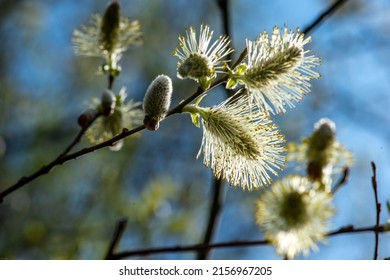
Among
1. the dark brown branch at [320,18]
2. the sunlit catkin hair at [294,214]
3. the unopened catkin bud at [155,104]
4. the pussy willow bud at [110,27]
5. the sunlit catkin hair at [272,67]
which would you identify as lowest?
the sunlit catkin hair at [294,214]

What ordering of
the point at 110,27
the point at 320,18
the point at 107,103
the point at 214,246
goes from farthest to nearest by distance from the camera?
the point at 320,18 < the point at 110,27 < the point at 107,103 < the point at 214,246

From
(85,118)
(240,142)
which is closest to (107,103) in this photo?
(85,118)

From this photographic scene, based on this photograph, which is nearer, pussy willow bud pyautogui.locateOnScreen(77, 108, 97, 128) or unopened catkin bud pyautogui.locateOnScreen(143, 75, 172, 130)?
unopened catkin bud pyautogui.locateOnScreen(143, 75, 172, 130)

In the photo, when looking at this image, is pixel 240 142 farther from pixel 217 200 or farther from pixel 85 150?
pixel 217 200

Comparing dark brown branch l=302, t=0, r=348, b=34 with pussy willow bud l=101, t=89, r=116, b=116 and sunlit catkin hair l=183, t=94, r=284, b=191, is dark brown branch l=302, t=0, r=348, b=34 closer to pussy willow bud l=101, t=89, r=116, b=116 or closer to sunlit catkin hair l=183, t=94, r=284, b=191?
sunlit catkin hair l=183, t=94, r=284, b=191

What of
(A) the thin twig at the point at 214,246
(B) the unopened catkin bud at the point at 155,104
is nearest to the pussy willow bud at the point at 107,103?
(B) the unopened catkin bud at the point at 155,104

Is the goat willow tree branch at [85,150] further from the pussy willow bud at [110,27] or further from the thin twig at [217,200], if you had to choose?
the thin twig at [217,200]

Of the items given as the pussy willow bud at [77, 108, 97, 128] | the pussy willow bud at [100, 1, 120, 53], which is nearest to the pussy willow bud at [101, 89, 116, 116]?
the pussy willow bud at [77, 108, 97, 128]

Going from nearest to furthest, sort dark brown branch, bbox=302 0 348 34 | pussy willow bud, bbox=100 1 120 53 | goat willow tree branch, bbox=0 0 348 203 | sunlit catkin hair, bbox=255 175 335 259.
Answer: goat willow tree branch, bbox=0 0 348 203 < sunlit catkin hair, bbox=255 175 335 259 < pussy willow bud, bbox=100 1 120 53 < dark brown branch, bbox=302 0 348 34

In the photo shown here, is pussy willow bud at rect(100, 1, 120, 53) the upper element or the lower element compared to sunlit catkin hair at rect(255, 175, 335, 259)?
upper
